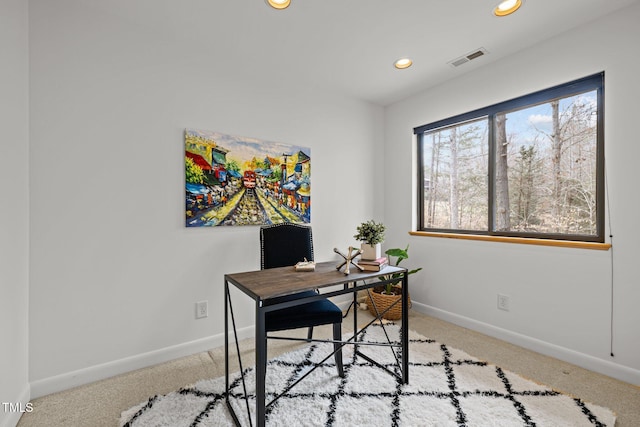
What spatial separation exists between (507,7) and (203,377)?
3110mm

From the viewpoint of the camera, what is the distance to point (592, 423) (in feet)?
4.95

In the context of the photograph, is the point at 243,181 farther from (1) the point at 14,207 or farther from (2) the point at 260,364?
(2) the point at 260,364

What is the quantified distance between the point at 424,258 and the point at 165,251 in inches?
97.9

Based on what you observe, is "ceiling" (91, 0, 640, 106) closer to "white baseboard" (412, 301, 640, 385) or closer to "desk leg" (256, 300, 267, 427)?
"desk leg" (256, 300, 267, 427)

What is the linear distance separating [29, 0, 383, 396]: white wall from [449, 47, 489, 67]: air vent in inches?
67.7

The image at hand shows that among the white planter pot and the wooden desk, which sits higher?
the white planter pot

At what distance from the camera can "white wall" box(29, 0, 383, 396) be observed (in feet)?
5.82

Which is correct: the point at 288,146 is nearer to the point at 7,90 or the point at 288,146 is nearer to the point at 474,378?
the point at 7,90

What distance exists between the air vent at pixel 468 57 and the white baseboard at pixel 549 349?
7.60 feet

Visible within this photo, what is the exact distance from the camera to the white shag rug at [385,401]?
154 cm

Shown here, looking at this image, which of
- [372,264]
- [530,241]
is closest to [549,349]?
[530,241]

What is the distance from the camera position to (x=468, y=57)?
8.14 ft

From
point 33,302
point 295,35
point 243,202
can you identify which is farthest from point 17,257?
point 295,35

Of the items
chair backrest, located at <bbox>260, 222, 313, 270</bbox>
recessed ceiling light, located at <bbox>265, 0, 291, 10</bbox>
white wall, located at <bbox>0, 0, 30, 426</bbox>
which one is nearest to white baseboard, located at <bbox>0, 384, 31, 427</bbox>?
white wall, located at <bbox>0, 0, 30, 426</bbox>
